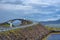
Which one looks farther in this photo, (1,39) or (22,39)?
(22,39)

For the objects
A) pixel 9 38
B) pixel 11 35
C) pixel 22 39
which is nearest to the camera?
pixel 9 38

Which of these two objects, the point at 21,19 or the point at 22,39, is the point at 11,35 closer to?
the point at 22,39

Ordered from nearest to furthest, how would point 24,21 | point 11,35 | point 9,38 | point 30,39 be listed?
point 9,38 < point 11,35 < point 30,39 < point 24,21

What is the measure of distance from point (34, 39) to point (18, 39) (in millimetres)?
11794

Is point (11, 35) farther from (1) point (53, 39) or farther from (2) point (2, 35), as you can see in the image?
(1) point (53, 39)

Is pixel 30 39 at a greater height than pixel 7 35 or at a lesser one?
lesser

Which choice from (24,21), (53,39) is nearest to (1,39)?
(53,39)

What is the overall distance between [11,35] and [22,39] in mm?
4643

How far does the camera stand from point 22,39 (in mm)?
43281

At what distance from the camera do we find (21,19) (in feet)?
308

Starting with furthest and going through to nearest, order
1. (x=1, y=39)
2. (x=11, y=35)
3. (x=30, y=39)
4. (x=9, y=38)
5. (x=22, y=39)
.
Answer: (x=30, y=39), (x=22, y=39), (x=11, y=35), (x=9, y=38), (x=1, y=39)

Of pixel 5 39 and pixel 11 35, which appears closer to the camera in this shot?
pixel 5 39

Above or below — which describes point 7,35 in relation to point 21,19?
above

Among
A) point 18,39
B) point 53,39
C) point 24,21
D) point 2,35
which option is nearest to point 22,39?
point 18,39
